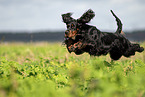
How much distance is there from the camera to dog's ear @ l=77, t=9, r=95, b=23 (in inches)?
211

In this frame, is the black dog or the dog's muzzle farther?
the black dog

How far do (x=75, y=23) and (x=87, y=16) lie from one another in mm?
381

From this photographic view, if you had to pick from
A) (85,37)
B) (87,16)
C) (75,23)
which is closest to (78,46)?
(85,37)

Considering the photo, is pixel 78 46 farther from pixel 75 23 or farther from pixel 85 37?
pixel 75 23

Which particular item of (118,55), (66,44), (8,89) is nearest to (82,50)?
(66,44)

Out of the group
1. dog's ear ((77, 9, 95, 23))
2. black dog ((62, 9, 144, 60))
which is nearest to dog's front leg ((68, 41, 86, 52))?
black dog ((62, 9, 144, 60))

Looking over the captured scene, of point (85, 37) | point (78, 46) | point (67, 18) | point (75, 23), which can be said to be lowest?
point (78, 46)

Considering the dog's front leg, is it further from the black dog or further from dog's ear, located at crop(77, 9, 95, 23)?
dog's ear, located at crop(77, 9, 95, 23)

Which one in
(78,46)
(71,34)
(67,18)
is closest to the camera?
(71,34)

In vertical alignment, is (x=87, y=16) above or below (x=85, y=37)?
above

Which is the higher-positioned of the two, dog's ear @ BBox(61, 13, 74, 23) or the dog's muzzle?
dog's ear @ BBox(61, 13, 74, 23)

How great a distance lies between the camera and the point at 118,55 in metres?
6.24

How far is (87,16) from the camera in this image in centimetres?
538

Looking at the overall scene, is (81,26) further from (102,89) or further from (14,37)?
(14,37)
